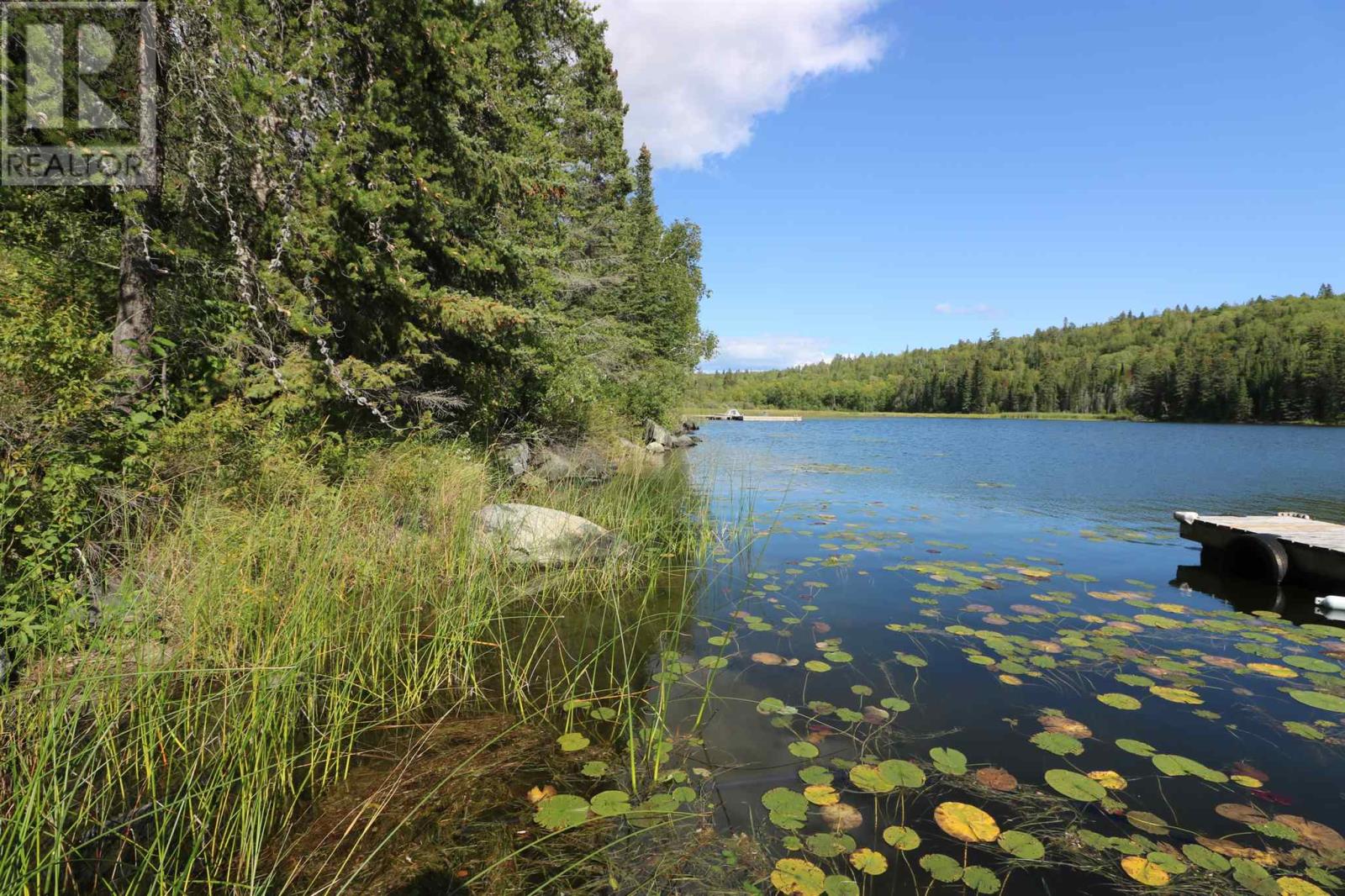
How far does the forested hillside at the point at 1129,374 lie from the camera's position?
6444cm

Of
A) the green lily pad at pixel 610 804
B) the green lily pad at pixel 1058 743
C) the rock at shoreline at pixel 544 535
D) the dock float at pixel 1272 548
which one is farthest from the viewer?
the dock float at pixel 1272 548

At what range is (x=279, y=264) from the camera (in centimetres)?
686

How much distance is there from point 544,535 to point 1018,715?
17.3 ft

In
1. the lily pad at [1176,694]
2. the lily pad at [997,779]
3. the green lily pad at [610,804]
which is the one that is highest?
the lily pad at [1176,694]

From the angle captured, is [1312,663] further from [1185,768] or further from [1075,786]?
[1075,786]

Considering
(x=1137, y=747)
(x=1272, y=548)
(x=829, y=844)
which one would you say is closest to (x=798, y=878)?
(x=829, y=844)

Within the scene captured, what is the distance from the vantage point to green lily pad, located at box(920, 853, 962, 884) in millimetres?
2520

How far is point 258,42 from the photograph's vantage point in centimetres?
642

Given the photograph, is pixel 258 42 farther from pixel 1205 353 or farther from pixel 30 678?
pixel 1205 353

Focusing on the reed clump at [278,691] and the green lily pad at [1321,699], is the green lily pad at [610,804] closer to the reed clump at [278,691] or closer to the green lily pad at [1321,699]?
the reed clump at [278,691]

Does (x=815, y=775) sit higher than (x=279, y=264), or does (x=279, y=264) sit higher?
(x=279, y=264)

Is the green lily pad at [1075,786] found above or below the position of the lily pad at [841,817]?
above

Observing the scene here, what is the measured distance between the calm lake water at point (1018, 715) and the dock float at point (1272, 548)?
0.41 m

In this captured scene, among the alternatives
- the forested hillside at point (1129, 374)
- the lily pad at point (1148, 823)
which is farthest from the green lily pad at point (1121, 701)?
the forested hillside at point (1129, 374)
